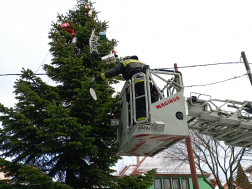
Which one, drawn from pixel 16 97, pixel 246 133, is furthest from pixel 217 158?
pixel 16 97

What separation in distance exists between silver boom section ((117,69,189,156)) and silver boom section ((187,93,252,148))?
93 cm

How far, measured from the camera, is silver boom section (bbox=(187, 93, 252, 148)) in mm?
6234

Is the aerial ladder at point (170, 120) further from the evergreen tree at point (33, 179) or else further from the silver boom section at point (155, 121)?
the evergreen tree at point (33, 179)

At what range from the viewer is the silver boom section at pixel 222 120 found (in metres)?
6.23

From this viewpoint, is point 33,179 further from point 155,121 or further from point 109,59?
point 109,59

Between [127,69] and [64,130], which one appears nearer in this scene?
[64,130]

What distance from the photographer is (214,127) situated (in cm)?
671

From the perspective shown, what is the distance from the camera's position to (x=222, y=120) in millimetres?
6273

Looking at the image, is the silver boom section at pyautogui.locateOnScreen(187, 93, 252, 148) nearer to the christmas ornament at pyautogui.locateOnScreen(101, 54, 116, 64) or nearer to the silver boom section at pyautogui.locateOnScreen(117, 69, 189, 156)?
the silver boom section at pyautogui.locateOnScreen(117, 69, 189, 156)

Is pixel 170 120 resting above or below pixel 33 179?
above

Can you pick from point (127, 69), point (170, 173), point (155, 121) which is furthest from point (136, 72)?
point (170, 173)

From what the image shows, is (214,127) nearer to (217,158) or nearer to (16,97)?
(16,97)

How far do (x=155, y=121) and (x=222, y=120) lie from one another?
95.8 inches

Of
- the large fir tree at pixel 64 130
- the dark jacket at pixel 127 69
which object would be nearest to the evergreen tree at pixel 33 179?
the large fir tree at pixel 64 130
